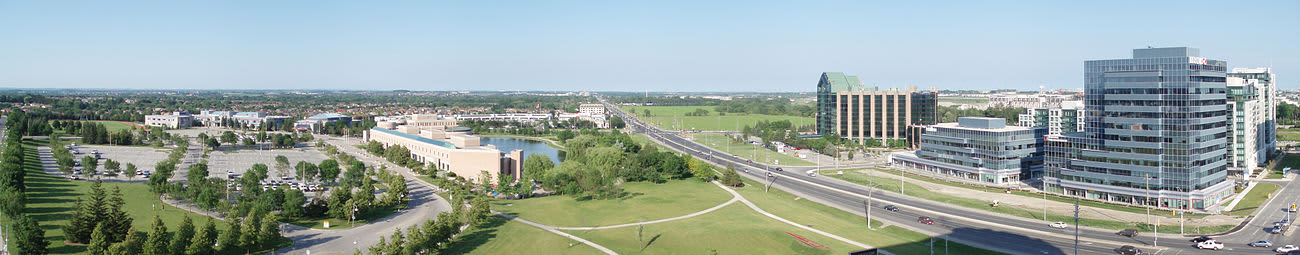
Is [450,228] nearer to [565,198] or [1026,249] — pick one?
[565,198]

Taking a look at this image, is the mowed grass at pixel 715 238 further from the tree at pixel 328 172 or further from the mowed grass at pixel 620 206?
the tree at pixel 328 172

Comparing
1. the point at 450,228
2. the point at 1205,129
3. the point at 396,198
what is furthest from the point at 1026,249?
the point at 396,198

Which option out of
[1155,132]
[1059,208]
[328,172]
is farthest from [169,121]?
[1155,132]

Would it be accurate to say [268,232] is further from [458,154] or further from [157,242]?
[458,154]

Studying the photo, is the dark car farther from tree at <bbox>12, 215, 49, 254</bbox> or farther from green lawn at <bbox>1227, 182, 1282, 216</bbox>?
tree at <bbox>12, 215, 49, 254</bbox>

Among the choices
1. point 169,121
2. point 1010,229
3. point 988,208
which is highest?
point 169,121

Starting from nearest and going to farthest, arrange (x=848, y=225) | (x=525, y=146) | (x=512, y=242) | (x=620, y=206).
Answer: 1. (x=512, y=242)
2. (x=848, y=225)
3. (x=620, y=206)
4. (x=525, y=146)
